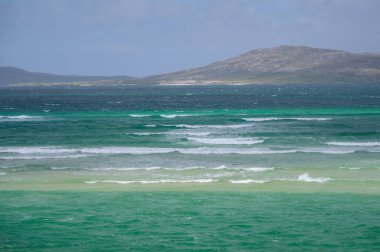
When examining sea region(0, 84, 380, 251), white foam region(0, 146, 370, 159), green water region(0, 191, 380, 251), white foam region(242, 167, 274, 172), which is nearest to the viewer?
green water region(0, 191, 380, 251)

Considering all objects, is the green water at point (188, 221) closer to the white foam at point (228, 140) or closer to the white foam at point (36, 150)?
the white foam at point (36, 150)

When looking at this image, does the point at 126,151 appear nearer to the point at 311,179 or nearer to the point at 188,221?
the point at 311,179

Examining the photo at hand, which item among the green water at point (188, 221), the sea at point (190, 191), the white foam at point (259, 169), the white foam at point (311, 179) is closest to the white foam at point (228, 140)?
the sea at point (190, 191)

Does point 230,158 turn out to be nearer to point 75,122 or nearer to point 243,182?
point 243,182

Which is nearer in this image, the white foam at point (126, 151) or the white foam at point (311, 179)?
the white foam at point (311, 179)

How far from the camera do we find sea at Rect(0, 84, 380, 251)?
49.5ft

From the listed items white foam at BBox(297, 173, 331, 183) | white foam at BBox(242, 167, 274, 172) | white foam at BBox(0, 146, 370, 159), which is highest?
white foam at BBox(0, 146, 370, 159)

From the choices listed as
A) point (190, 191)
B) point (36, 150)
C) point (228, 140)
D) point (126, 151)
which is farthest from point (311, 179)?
point (36, 150)

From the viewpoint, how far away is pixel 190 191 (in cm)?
2119

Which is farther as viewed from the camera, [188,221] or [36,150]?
[36,150]

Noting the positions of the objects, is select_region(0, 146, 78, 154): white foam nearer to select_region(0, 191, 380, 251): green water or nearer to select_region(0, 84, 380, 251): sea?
select_region(0, 84, 380, 251): sea

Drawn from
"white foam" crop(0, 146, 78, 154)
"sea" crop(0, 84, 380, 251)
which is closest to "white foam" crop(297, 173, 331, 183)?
"sea" crop(0, 84, 380, 251)

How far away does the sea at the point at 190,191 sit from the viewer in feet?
49.5

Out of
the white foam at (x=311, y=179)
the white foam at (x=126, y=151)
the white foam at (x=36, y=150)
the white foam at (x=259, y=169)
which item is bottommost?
the white foam at (x=311, y=179)
